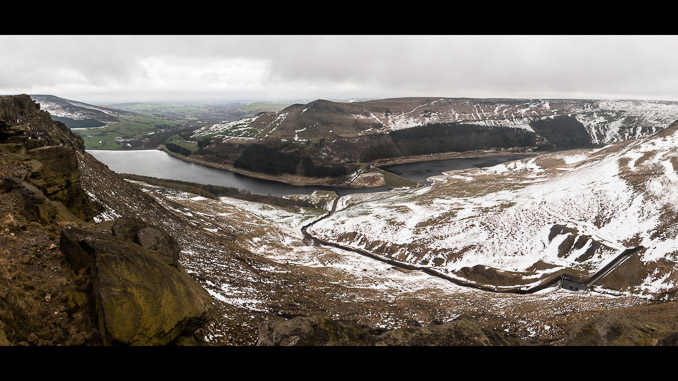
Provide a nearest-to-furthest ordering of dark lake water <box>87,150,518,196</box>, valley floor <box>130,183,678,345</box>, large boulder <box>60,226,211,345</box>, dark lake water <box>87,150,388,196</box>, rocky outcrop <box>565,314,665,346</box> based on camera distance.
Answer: large boulder <box>60,226,211,345</box>
rocky outcrop <box>565,314,665,346</box>
valley floor <box>130,183,678,345</box>
dark lake water <box>87,150,388,196</box>
dark lake water <box>87,150,518,196</box>

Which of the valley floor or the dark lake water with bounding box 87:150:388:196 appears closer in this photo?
the valley floor

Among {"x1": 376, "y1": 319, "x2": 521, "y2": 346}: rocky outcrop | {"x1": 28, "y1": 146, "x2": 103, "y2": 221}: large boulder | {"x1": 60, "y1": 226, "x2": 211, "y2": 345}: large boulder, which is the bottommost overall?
{"x1": 376, "y1": 319, "x2": 521, "y2": 346}: rocky outcrop

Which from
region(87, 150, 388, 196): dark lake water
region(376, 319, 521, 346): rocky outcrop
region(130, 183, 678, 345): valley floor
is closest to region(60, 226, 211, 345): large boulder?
region(130, 183, 678, 345): valley floor

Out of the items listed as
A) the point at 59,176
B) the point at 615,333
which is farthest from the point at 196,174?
the point at 615,333

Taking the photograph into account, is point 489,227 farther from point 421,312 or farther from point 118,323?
point 118,323

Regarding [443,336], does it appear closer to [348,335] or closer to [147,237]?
[348,335]

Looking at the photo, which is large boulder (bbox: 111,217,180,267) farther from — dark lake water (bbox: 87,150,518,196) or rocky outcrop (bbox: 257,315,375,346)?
dark lake water (bbox: 87,150,518,196)

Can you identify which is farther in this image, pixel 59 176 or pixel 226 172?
pixel 226 172
